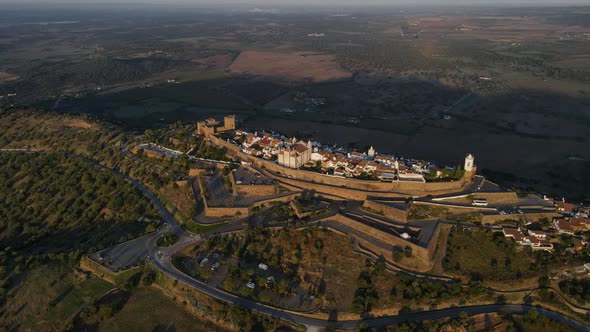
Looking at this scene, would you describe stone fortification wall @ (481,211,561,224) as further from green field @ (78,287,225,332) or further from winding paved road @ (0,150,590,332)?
green field @ (78,287,225,332)

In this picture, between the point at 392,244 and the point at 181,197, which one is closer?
the point at 392,244

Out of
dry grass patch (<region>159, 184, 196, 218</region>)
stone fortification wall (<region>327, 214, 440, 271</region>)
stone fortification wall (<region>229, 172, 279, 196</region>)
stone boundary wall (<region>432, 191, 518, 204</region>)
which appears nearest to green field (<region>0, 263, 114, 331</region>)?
dry grass patch (<region>159, 184, 196, 218</region>)

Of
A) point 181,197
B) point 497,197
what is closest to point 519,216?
point 497,197

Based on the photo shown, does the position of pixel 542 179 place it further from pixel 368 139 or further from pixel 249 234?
pixel 249 234

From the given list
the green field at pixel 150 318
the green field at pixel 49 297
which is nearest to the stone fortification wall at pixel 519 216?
the green field at pixel 150 318

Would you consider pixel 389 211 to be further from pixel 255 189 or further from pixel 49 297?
pixel 49 297

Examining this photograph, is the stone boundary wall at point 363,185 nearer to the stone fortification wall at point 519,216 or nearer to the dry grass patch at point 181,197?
the stone fortification wall at point 519,216
